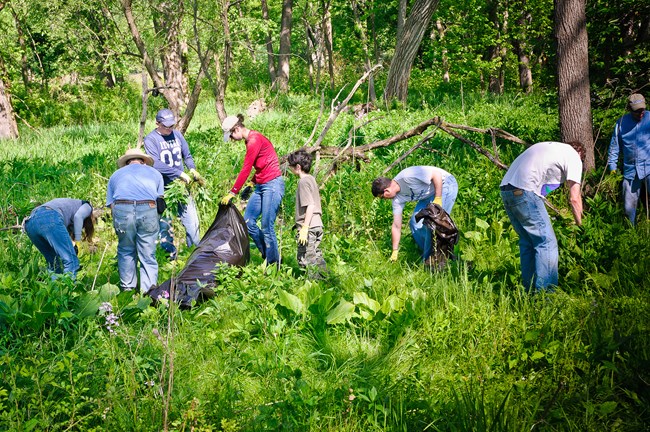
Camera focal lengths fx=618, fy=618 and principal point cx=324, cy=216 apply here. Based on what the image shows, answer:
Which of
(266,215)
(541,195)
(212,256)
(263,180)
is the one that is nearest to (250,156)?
(263,180)

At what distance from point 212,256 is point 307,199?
112 centimetres

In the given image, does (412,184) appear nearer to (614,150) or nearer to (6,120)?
(614,150)

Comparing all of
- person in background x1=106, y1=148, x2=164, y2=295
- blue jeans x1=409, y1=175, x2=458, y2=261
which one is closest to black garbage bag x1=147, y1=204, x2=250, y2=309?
person in background x1=106, y1=148, x2=164, y2=295

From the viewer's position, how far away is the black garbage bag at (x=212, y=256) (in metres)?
5.45

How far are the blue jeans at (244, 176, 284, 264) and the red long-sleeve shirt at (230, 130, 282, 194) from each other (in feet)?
0.26

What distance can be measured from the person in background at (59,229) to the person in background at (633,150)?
5604mm

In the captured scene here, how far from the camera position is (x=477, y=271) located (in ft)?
18.6

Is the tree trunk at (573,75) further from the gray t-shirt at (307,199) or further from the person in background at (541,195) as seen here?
the gray t-shirt at (307,199)

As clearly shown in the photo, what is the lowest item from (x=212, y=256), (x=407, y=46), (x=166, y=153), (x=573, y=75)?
(x=212, y=256)

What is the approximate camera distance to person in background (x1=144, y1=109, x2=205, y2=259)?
22.4 feet

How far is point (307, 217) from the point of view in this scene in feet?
19.0

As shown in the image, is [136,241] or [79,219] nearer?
[136,241]

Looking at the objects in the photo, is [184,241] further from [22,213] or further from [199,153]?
[199,153]

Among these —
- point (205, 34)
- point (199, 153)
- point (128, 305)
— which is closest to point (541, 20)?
point (205, 34)
